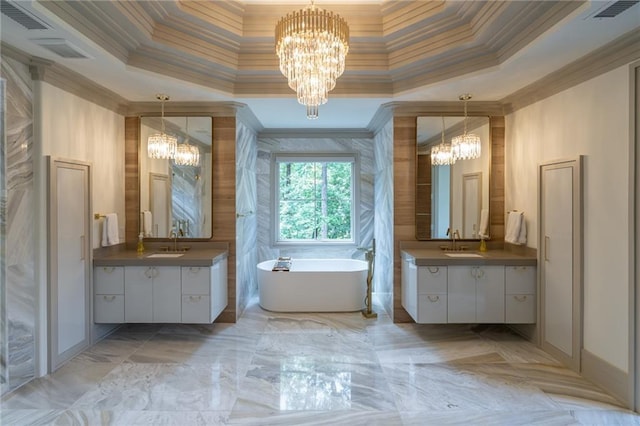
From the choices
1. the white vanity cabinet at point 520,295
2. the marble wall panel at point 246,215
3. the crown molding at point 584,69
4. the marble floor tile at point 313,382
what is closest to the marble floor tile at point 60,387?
the marble floor tile at point 313,382

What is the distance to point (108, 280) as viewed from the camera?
3.79 meters

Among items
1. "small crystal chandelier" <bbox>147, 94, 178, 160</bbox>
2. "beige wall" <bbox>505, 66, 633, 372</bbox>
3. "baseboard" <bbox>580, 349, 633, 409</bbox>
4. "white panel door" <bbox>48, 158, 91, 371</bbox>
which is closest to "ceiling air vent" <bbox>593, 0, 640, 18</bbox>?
"beige wall" <bbox>505, 66, 633, 372</bbox>

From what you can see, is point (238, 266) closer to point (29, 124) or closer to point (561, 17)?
point (29, 124)

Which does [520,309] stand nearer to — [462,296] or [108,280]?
[462,296]

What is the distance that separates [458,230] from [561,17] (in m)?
2.42

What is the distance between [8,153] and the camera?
2.81 meters

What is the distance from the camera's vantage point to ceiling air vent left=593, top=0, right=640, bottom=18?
2.15 metres

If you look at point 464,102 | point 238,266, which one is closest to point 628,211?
point 464,102

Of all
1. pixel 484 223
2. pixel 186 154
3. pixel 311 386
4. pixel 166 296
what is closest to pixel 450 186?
pixel 484 223

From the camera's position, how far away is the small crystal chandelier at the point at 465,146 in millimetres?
4215

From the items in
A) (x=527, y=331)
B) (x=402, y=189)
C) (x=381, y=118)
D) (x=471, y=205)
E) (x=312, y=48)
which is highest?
(x=381, y=118)

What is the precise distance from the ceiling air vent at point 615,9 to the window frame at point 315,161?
3.80 meters

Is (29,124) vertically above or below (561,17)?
below

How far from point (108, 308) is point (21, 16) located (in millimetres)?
2572
